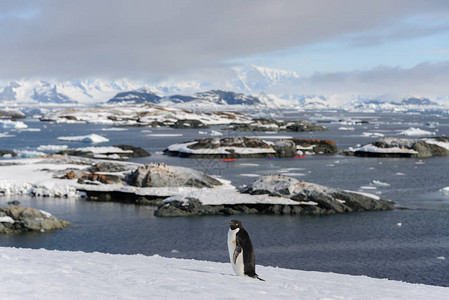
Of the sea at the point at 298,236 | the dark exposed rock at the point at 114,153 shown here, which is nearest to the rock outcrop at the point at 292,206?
the sea at the point at 298,236

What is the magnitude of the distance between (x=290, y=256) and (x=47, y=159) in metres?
31.7

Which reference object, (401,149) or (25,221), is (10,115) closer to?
(401,149)

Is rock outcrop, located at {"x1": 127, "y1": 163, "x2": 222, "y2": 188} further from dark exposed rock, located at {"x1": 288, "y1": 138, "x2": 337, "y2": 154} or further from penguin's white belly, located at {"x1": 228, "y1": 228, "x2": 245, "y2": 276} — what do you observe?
dark exposed rock, located at {"x1": 288, "y1": 138, "x2": 337, "y2": 154}

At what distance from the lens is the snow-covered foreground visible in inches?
366

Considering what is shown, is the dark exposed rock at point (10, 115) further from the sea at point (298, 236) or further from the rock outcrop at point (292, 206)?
the rock outcrop at point (292, 206)

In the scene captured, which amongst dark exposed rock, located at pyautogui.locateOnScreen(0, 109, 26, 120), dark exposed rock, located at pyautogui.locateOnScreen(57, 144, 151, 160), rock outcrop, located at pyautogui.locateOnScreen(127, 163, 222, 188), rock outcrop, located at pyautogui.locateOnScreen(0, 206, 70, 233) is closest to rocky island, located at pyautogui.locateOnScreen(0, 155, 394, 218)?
rock outcrop, located at pyautogui.locateOnScreen(127, 163, 222, 188)

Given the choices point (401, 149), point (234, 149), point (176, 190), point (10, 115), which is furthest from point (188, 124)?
point (176, 190)

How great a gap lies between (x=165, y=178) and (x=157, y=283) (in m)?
26.5

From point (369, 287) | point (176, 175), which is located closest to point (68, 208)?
point (176, 175)

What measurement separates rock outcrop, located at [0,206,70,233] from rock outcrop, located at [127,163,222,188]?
Answer: 10.3 m

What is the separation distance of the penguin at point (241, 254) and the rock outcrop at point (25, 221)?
15989 millimetres

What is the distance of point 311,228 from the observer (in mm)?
26922

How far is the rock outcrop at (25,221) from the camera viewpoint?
26.3m

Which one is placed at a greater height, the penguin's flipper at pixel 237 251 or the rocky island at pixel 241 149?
the rocky island at pixel 241 149
